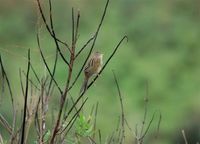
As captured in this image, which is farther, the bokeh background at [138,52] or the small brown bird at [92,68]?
the bokeh background at [138,52]

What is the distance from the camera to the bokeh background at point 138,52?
10.3 meters

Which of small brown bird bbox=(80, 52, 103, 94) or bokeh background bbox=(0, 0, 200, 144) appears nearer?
small brown bird bbox=(80, 52, 103, 94)

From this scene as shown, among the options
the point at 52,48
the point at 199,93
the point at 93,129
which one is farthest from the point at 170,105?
the point at 93,129

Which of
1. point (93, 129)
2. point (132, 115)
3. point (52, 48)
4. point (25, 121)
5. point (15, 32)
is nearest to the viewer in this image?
point (25, 121)

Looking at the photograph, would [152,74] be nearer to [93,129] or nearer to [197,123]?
[197,123]

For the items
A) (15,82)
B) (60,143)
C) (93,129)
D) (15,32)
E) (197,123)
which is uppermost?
(15,32)

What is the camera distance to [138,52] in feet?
39.4

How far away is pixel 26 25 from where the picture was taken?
12.5 meters

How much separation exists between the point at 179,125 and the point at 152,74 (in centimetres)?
123

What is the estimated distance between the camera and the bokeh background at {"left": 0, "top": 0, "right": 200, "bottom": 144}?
10336 mm

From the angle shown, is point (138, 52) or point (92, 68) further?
point (138, 52)

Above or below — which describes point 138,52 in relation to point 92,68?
above

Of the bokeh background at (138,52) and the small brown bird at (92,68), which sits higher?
the bokeh background at (138,52)

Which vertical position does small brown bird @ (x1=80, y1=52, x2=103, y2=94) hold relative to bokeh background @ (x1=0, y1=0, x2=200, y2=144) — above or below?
below
